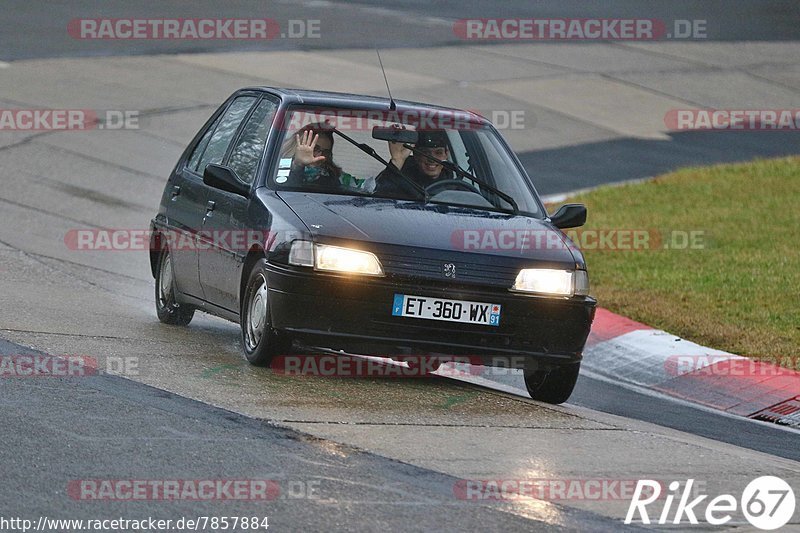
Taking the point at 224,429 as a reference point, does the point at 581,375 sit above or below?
below

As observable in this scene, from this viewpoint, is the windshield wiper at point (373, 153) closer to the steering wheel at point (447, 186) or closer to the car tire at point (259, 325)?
the steering wheel at point (447, 186)

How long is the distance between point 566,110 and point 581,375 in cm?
1350

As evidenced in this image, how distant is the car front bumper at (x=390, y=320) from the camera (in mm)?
8008

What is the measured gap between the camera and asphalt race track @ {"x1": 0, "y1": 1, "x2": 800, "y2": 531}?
6156 millimetres

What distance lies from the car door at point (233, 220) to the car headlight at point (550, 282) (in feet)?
5.17

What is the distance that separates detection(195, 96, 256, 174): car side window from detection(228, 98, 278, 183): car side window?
0.61 feet

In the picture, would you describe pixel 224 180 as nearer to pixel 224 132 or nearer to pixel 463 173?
pixel 224 132

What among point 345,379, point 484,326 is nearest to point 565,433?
point 484,326

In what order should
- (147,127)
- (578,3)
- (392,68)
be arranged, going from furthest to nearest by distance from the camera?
(578,3)
(392,68)
(147,127)

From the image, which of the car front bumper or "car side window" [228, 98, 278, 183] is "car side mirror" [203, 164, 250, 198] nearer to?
"car side window" [228, 98, 278, 183]

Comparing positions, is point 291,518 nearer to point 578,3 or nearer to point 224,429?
point 224,429

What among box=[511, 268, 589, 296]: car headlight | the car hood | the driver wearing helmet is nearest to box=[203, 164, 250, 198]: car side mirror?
the car hood

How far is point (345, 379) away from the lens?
853 cm

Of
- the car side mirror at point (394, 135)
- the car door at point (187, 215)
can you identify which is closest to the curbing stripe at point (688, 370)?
the car side mirror at point (394, 135)
